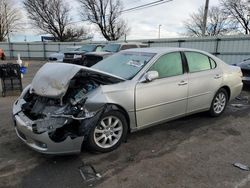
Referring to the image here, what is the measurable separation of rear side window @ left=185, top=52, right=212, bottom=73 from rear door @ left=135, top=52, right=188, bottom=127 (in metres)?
0.25

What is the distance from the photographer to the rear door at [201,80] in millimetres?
4484

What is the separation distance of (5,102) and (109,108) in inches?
179

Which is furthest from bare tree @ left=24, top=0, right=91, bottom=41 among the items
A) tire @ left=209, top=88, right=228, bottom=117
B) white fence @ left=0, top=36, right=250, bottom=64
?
tire @ left=209, top=88, right=228, bottom=117

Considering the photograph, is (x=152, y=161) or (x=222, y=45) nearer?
(x=152, y=161)

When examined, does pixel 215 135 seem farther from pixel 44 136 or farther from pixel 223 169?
pixel 44 136

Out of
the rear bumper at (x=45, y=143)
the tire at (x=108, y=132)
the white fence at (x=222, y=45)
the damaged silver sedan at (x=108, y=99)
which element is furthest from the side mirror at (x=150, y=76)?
the white fence at (x=222, y=45)

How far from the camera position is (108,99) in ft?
11.0

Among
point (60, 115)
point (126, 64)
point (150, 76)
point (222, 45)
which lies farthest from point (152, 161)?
point (222, 45)

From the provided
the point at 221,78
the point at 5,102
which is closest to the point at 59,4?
the point at 5,102

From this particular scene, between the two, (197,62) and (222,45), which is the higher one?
(222,45)

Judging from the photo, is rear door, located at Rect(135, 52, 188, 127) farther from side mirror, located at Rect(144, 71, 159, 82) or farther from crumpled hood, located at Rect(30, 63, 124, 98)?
crumpled hood, located at Rect(30, 63, 124, 98)

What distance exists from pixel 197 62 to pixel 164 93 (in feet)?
4.05

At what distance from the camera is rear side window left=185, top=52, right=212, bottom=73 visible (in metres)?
4.55

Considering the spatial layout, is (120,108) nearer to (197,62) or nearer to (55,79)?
(55,79)
